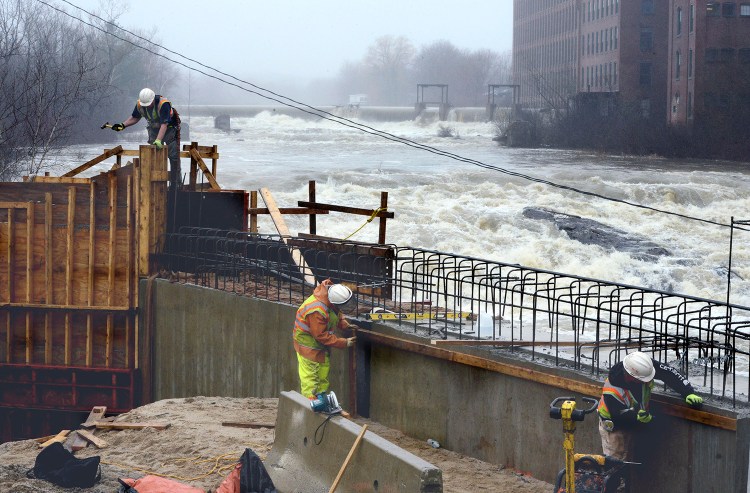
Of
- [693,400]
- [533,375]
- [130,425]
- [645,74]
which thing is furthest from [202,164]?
[645,74]

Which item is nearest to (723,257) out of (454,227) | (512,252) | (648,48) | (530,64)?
(512,252)

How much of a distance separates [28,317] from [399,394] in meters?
6.65

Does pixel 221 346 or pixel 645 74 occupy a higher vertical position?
pixel 645 74

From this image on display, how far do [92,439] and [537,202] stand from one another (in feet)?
83.1

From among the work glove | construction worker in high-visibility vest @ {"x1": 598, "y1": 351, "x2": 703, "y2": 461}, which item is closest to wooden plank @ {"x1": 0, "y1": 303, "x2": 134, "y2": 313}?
construction worker in high-visibility vest @ {"x1": 598, "y1": 351, "x2": 703, "y2": 461}

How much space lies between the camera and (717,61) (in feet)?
190

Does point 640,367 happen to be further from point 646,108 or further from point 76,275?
point 646,108

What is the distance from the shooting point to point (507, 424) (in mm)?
10211

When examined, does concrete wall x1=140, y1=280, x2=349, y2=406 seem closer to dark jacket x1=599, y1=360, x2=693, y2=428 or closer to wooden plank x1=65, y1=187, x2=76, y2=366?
wooden plank x1=65, y1=187, x2=76, y2=366

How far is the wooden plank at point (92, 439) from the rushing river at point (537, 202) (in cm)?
1743

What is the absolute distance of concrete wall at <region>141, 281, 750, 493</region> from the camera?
27.3ft

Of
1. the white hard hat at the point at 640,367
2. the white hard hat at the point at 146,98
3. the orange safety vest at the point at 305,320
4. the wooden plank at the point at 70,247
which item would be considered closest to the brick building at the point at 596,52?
the white hard hat at the point at 146,98

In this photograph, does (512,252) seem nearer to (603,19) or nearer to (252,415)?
(252,415)

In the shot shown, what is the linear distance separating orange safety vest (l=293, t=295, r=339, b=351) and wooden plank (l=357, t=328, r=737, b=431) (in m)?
1.26
